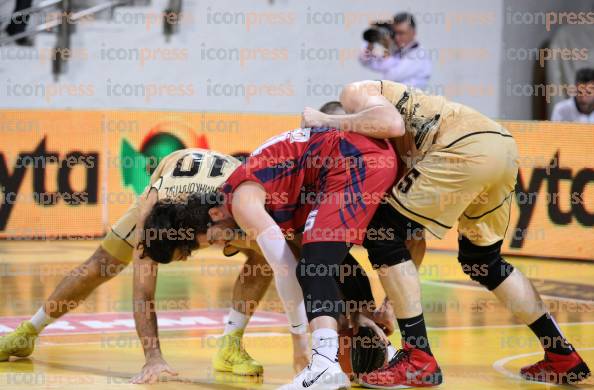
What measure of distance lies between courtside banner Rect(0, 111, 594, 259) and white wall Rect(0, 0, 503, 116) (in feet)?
6.54

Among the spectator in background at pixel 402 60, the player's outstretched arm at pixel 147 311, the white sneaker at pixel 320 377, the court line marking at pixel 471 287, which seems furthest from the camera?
the spectator in background at pixel 402 60

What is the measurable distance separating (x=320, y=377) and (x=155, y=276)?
123 centimetres

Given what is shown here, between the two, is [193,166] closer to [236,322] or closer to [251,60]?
[236,322]

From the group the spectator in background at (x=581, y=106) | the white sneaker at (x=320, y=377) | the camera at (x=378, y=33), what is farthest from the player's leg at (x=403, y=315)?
the spectator in background at (x=581, y=106)

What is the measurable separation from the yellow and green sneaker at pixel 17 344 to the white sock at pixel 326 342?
212 centimetres

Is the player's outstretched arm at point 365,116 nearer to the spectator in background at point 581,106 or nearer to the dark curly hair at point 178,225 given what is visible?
the dark curly hair at point 178,225

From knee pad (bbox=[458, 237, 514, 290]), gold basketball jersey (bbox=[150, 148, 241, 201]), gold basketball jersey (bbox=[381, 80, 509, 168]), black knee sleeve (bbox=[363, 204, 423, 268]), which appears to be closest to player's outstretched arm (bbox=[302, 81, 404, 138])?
gold basketball jersey (bbox=[381, 80, 509, 168])

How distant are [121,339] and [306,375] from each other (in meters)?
2.32

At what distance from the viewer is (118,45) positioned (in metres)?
15.7

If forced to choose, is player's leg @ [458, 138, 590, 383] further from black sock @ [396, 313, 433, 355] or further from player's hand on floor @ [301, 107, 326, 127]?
player's hand on floor @ [301, 107, 326, 127]

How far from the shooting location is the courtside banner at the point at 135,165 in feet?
40.4

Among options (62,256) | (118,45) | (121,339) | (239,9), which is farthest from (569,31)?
(121,339)

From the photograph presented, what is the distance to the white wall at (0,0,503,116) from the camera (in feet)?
50.4

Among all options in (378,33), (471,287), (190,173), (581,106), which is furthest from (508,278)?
(581,106)
